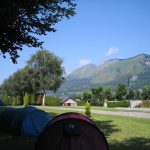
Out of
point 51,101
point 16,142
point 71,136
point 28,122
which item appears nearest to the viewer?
point 71,136

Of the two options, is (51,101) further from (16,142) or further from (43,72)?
(16,142)

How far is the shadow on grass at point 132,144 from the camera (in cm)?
1167

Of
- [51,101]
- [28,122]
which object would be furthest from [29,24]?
[51,101]

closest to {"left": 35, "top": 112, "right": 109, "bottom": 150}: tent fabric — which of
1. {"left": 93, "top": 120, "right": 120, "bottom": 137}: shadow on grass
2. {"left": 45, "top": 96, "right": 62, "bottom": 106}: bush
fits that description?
{"left": 93, "top": 120, "right": 120, "bottom": 137}: shadow on grass

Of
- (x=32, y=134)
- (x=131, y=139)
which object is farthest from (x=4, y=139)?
(x=131, y=139)

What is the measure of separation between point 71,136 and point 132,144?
17.8 feet

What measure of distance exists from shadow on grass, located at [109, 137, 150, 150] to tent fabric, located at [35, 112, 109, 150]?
3.63m

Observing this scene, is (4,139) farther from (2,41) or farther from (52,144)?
(52,144)

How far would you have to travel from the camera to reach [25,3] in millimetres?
11898

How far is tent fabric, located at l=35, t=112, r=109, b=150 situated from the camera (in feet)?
25.3

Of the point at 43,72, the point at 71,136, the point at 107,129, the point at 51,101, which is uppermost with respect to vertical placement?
the point at 43,72

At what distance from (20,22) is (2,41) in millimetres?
1260

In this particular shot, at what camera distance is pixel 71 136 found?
7742 millimetres

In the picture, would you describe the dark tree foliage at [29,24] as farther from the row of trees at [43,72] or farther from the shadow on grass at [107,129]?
the row of trees at [43,72]
